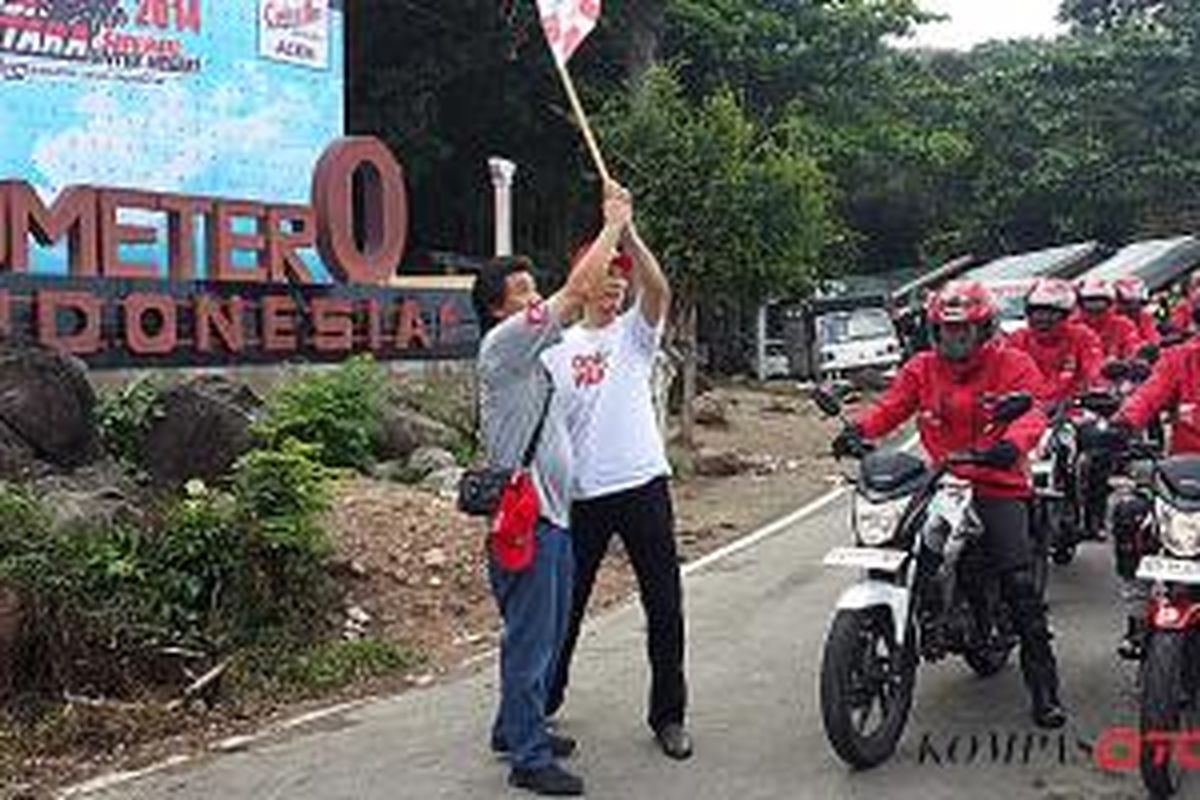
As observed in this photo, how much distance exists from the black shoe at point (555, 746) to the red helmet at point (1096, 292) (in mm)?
5776

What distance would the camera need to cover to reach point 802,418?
2497cm

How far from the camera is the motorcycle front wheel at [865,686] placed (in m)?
5.60

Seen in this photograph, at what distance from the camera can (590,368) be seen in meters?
5.96

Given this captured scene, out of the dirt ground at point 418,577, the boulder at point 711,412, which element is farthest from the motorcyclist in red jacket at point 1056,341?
the boulder at point 711,412

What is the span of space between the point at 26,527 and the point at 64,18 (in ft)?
37.1

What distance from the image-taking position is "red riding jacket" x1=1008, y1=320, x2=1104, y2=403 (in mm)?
9359

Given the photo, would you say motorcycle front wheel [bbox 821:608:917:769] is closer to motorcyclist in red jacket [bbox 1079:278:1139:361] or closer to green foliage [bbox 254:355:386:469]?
motorcyclist in red jacket [bbox 1079:278:1139:361]

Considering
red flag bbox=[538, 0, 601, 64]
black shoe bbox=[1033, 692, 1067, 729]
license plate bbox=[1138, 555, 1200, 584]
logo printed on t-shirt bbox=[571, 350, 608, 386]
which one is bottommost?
black shoe bbox=[1033, 692, 1067, 729]

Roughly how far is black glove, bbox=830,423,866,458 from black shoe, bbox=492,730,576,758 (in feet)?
5.02

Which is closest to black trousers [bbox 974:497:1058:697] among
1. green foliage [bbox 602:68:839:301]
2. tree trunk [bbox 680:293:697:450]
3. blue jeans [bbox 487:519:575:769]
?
blue jeans [bbox 487:519:575:769]

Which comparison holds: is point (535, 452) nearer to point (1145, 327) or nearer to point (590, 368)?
point (590, 368)

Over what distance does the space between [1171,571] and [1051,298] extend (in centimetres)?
446

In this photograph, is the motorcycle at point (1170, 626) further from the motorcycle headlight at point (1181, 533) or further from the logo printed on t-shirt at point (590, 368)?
the logo printed on t-shirt at point (590, 368)

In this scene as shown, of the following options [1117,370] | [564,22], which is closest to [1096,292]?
[1117,370]
